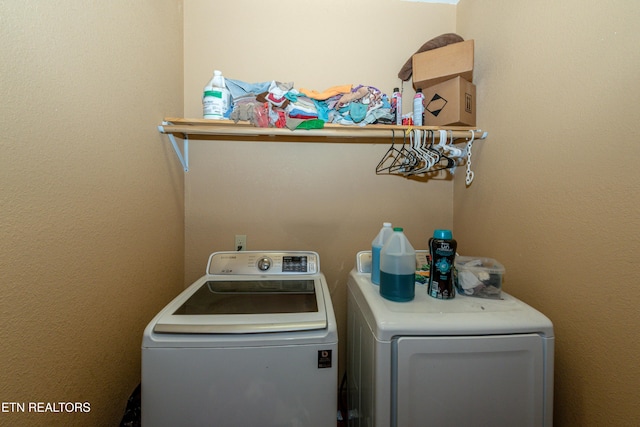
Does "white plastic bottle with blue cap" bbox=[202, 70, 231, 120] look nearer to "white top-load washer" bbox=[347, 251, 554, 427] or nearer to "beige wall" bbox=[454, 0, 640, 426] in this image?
"white top-load washer" bbox=[347, 251, 554, 427]

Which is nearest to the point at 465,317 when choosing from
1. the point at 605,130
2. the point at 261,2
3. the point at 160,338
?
the point at 605,130

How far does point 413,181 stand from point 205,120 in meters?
1.37

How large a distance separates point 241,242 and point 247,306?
673mm

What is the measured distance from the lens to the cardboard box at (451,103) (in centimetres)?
130

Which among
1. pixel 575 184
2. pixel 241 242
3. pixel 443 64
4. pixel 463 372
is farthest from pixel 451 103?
pixel 241 242

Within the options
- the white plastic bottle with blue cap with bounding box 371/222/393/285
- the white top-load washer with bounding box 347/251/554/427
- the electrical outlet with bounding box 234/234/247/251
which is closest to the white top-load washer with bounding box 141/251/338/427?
the white top-load washer with bounding box 347/251/554/427

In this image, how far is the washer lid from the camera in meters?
0.84

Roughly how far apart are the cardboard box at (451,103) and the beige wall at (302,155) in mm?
316

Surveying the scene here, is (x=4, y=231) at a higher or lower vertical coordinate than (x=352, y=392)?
higher

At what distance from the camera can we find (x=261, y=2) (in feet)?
5.23

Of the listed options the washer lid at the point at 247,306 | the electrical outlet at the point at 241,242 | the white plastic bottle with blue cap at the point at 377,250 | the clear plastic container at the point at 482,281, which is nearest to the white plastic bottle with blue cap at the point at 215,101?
the electrical outlet at the point at 241,242

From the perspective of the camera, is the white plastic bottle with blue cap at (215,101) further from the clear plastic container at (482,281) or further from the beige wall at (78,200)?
the clear plastic container at (482,281)

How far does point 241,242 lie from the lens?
5.32 feet

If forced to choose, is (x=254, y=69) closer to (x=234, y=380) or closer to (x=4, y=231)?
(x=4, y=231)
